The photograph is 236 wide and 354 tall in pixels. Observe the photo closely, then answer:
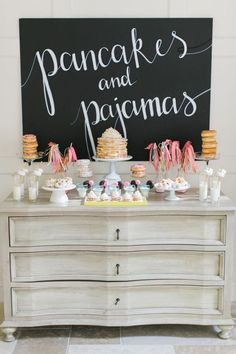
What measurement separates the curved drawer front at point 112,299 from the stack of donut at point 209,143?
0.89m

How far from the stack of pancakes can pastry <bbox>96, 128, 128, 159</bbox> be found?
0.44 m

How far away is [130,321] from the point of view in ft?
11.0

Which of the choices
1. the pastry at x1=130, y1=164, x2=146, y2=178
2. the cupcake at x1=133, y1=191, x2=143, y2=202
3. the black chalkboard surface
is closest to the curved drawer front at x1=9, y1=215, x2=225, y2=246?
the cupcake at x1=133, y1=191, x2=143, y2=202

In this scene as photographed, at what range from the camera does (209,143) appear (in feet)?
11.7

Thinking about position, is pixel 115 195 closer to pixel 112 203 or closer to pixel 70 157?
pixel 112 203

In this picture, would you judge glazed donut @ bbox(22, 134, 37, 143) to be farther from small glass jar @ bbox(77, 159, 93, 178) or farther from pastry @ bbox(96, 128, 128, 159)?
pastry @ bbox(96, 128, 128, 159)

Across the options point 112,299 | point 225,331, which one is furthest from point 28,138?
point 225,331

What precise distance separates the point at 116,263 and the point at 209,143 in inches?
40.3

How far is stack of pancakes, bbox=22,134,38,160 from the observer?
3.59 m

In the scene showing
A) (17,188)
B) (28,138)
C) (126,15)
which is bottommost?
(17,188)

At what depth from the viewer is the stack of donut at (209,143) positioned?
3.56 m

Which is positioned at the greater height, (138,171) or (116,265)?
(138,171)

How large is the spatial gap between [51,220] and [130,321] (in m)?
0.81

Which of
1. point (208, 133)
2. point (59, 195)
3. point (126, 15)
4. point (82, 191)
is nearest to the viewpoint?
point (59, 195)
